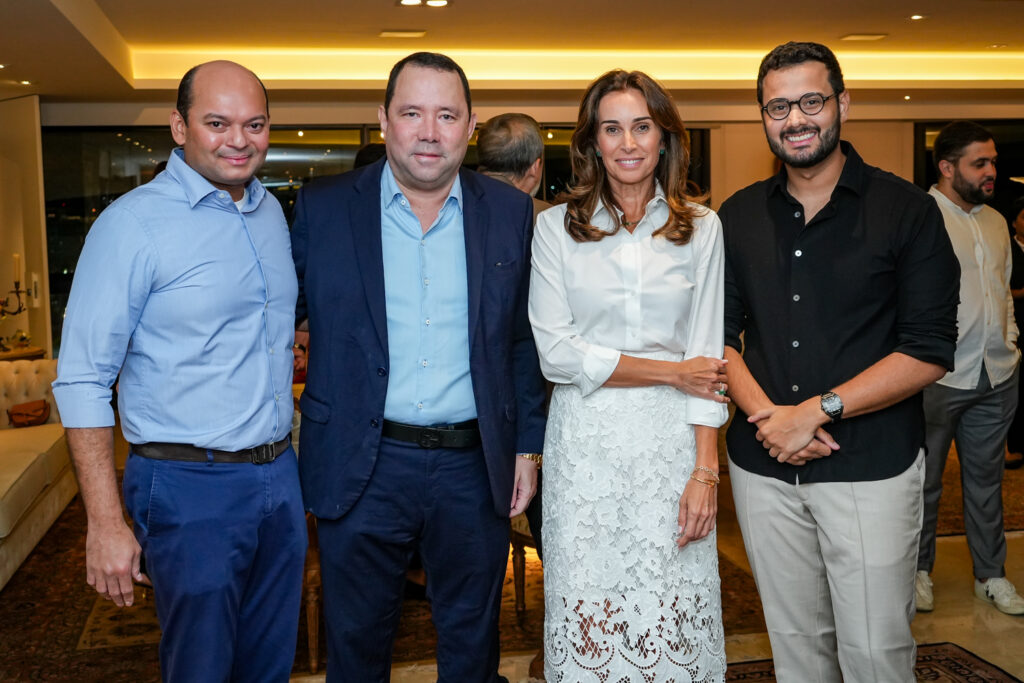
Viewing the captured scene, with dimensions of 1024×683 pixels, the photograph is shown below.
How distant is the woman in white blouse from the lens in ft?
7.99

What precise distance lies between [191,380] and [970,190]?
10.8 ft

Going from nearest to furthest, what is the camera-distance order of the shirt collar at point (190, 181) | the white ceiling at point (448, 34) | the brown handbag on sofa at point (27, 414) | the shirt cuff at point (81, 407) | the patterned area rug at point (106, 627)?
the shirt cuff at point (81, 407), the shirt collar at point (190, 181), the patterned area rug at point (106, 627), the brown handbag on sofa at point (27, 414), the white ceiling at point (448, 34)

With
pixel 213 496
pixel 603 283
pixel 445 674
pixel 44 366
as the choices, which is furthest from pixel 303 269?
pixel 44 366

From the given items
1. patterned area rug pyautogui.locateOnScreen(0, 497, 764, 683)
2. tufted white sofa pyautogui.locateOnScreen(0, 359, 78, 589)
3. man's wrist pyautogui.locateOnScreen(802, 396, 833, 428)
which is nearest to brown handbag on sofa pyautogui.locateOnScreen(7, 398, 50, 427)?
tufted white sofa pyautogui.locateOnScreen(0, 359, 78, 589)

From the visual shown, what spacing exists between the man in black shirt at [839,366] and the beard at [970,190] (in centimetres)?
183

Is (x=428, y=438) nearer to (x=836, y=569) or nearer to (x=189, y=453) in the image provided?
(x=189, y=453)

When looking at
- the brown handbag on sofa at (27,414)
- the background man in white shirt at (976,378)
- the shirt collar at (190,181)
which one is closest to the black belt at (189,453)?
the shirt collar at (190,181)

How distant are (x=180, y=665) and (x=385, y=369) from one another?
2.72 ft

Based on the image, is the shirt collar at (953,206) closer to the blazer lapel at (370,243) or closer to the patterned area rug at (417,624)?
the patterned area rug at (417,624)

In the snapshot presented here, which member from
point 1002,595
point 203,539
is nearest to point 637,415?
point 203,539

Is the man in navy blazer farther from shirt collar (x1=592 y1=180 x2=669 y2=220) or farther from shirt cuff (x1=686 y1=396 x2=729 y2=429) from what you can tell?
shirt cuff (x1=686 y1=396 x2=729 y2=429)

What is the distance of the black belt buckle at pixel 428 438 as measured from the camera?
2408 millimetres

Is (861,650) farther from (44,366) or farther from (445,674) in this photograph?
(44,366)

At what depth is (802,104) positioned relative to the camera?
2.41 metres
